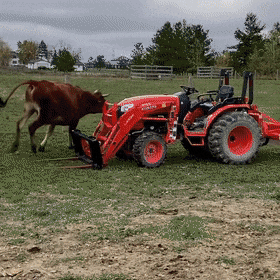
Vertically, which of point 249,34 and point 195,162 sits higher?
point 249,34

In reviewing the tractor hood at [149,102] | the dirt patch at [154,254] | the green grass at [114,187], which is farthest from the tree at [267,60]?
the dirt patch at [154,254]

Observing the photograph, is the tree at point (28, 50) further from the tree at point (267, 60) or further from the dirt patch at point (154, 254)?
the dirt patch at point (154, 254)

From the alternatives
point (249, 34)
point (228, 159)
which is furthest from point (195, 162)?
point (249, 34)

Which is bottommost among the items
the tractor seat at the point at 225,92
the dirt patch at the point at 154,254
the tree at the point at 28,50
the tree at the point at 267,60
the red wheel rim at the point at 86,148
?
the dirt patch at the point at 154,254

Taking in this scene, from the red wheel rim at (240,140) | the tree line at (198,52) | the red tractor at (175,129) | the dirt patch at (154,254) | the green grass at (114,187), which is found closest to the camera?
the dirt patch at (154,254)

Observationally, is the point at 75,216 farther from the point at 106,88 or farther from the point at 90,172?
the point at 106,88

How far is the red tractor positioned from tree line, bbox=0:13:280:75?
3831 centimetres

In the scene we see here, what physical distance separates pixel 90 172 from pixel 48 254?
3.76 meters

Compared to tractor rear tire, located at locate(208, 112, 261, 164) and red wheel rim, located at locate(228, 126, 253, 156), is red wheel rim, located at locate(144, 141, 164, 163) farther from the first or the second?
red wheel rim, located at locate(228, 126, 253, 156)

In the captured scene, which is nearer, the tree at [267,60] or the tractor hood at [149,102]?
the tractor hood at [149,102]

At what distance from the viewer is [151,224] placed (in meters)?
5.34

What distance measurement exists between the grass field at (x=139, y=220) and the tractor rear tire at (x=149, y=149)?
0.61 feet

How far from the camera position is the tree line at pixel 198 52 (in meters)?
51.9

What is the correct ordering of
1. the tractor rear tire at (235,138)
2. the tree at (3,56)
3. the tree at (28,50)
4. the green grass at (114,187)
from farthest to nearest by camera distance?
1. the tree at (28,50)
2. the tree at (3,56)
3. the tractor rear tire at (235,138)
4. the green grass at (114,187)
